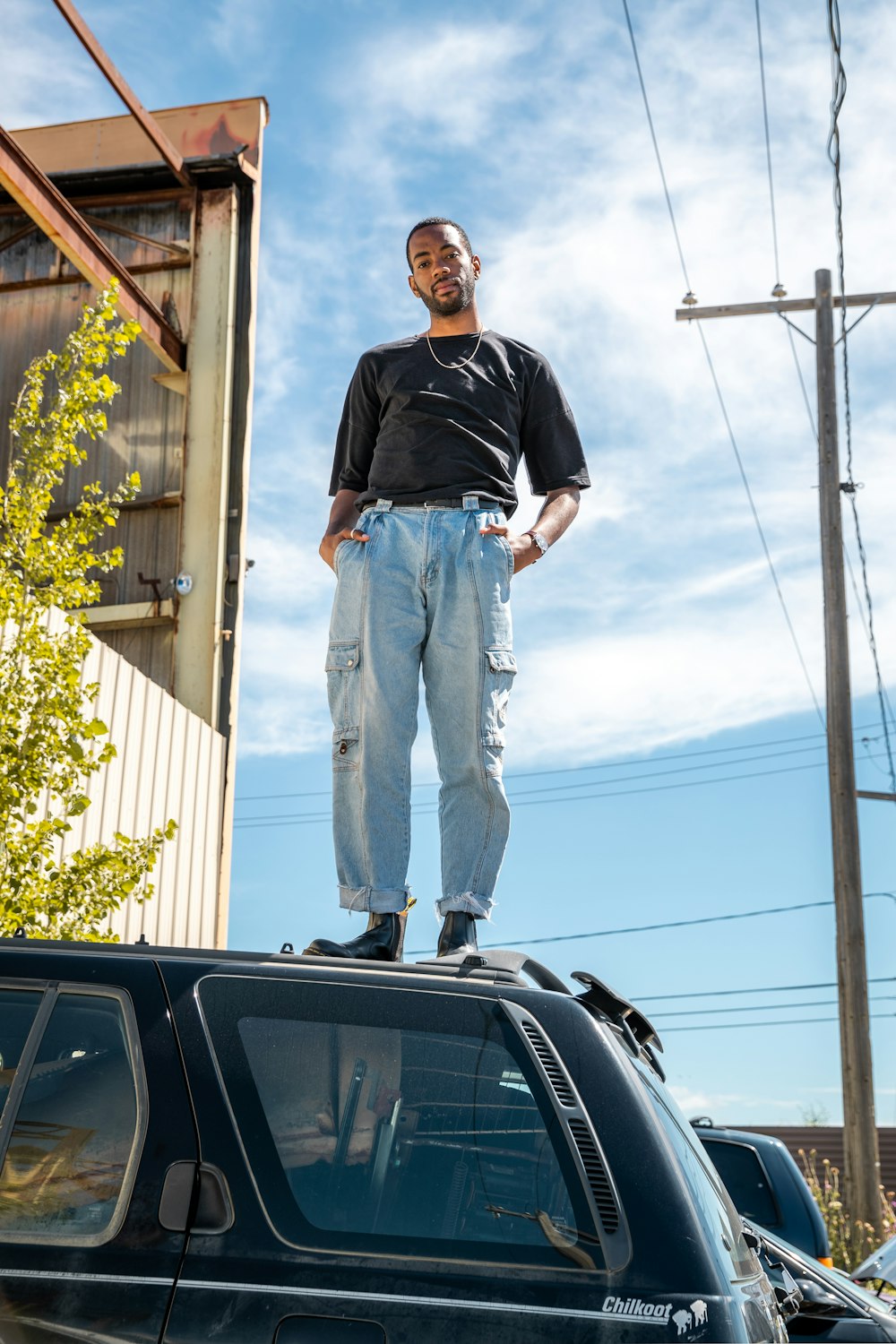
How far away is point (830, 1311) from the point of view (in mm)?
5660

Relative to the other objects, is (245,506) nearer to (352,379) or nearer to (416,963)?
(352,379)

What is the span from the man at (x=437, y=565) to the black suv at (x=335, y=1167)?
108cm

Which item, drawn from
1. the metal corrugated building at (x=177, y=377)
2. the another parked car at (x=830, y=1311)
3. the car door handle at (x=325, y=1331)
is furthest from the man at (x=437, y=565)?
the metal corrugated building at (x=177, y=377)

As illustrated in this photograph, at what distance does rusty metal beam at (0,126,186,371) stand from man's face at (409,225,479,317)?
5601 mm

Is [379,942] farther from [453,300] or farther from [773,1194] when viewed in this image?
[773,1194]

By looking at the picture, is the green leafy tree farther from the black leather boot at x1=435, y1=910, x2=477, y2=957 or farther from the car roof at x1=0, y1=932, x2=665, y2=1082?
the car roof at x1=0, y1=932, x2=665, y2=1082

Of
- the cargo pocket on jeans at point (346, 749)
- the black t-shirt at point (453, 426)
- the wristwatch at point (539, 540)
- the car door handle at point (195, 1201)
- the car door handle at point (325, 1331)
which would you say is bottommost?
the car door handle at point (325, 1331)

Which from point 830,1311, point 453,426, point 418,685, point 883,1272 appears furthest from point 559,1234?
point 883,1272

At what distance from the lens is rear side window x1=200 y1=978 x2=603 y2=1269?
2229 millimetres

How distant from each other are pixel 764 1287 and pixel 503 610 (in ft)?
6.93

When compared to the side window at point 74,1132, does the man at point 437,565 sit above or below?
above

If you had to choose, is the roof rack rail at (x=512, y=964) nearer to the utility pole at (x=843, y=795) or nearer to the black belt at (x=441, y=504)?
the black belt at (x=441, y=504)

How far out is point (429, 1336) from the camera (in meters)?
2.14

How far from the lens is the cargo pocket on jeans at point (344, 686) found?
4027mm
